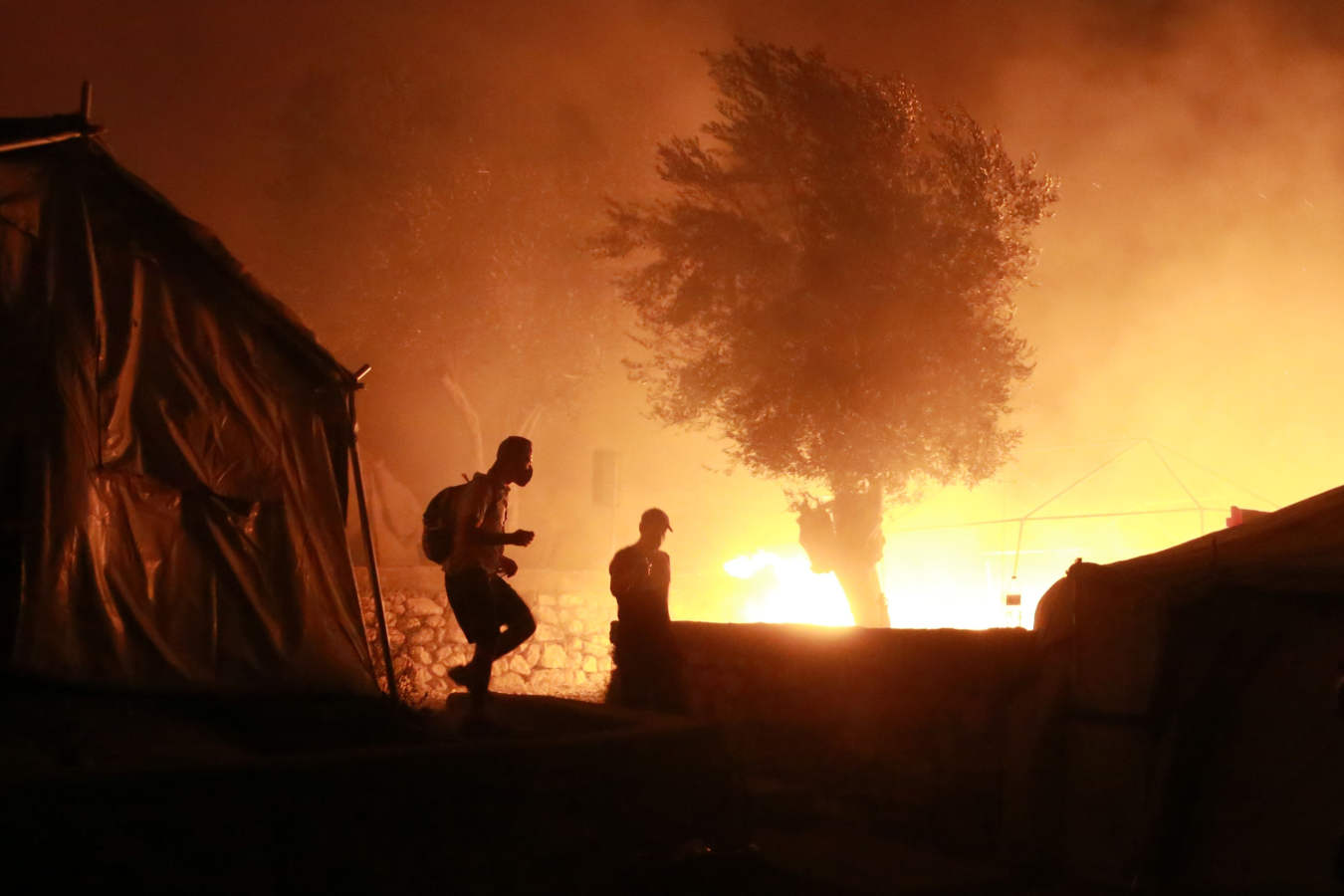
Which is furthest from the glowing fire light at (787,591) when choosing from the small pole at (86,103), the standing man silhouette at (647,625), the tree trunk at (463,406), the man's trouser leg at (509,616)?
the small pole at (86,103)

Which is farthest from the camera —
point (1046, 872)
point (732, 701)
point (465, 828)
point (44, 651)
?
point (732, 701)

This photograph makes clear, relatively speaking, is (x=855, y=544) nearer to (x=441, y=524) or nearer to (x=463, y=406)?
(x=463, y=406)

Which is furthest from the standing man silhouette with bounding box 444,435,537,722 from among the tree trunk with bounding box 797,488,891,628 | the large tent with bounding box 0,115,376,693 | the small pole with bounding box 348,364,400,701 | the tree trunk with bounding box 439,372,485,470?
the tree trunk with bounding box 439,372,485,470

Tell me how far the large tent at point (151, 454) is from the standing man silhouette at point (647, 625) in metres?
2.05

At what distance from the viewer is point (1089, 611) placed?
19.2ft

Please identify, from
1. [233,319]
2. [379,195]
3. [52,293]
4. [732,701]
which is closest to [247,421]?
[233,319]

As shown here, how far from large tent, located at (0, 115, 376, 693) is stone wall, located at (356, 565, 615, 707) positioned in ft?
27.9

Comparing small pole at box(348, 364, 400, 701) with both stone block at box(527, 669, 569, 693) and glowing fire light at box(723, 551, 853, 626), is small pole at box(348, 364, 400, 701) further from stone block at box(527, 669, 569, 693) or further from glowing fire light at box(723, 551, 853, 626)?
glowing fire light at box(723, 551, 853, 626)

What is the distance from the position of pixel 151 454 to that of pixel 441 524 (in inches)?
65.0

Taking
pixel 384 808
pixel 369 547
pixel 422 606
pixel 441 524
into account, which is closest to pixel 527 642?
pixel 422 606

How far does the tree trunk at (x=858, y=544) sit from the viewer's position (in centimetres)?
1555

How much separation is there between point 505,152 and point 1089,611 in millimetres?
19863

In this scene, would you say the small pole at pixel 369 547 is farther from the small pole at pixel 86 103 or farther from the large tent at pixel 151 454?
the small pole at pixel 86 103

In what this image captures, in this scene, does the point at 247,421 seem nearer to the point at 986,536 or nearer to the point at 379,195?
the point at 379,195
